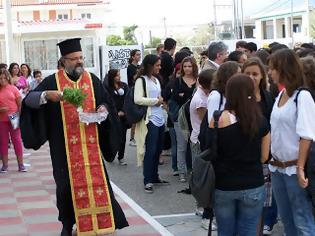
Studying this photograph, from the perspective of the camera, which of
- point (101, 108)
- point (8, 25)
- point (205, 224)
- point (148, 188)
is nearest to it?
point (101, 108)

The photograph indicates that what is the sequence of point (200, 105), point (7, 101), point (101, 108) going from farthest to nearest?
1. point (7, 101)
2. point (200, 105)
3. point (101, 108)

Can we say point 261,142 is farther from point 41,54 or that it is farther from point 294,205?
point 41,54

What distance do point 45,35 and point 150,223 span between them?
156 feet

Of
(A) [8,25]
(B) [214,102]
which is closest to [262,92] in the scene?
(B) [214,102]

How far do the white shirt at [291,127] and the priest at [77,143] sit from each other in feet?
5.99

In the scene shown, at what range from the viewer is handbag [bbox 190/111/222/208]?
4223 mm

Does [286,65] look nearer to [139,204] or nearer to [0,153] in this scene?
[139,204]

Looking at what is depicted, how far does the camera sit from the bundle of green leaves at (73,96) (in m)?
5.43

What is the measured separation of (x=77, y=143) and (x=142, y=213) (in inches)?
63.7

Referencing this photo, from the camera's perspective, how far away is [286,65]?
14.8 feet

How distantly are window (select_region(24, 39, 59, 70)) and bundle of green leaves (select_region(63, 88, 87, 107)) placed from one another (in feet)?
125

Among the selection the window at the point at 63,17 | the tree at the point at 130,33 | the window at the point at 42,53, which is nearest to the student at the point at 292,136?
the window at the point at 42,53

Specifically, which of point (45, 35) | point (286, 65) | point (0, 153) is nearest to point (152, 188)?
point (0, 153)

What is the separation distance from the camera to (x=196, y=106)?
6645 mm
